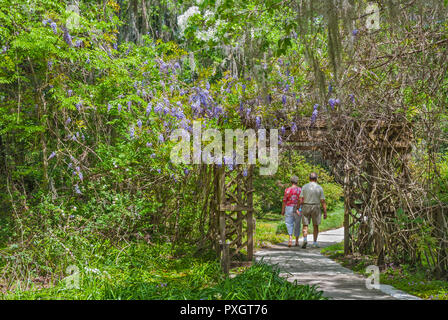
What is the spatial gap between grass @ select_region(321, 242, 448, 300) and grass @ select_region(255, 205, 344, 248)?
2.71 m

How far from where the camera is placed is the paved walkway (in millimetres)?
4488

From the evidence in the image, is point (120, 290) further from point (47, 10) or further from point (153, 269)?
point (47, 10)

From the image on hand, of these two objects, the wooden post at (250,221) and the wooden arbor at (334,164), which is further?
the wooden post at (250,221)

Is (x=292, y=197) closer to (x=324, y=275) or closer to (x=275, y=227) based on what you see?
(x=324, y=275)

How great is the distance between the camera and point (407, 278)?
17.3ft

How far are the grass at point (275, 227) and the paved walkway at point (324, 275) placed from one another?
968 mm

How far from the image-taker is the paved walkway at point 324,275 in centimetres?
449

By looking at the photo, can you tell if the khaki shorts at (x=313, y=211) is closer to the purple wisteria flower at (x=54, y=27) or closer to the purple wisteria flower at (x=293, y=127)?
the purple wisteria flower at (x=293, y=127)

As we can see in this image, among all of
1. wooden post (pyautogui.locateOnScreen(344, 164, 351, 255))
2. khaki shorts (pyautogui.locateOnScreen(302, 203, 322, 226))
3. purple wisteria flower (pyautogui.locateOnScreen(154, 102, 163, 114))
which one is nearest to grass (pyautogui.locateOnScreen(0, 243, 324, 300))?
purple wisteria flower (pyautogui.locateOnScreen(154, 102, 163, 114))

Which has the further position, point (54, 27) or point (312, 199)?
point (312, 199)

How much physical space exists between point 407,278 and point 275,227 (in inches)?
286

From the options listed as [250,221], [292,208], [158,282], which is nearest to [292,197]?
[292,208]

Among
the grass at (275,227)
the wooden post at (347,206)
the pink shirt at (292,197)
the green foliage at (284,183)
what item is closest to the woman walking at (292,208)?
the pink shirt at (292,197)
